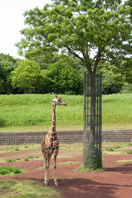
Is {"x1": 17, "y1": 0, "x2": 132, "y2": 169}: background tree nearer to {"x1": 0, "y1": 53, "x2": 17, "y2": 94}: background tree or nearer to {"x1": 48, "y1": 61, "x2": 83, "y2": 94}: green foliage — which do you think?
{"x1": 48, "y1": 61, "x2": 83, "y2": 94}: green foliage

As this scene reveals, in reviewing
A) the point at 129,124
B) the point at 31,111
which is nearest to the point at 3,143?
the point at 31,111

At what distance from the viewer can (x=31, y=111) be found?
35000mm

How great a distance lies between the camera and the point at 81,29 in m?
13.9

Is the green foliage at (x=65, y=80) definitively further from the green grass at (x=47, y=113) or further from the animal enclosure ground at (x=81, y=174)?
the animal enclosure ground at (x=81, y=174)

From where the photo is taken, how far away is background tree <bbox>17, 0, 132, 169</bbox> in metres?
13.8

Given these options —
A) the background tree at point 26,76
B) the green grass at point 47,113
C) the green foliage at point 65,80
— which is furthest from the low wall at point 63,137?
the green foliage at point 65,80

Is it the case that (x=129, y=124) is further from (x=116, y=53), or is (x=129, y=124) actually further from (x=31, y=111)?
(x=116, y=53)

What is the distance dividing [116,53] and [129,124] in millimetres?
16419

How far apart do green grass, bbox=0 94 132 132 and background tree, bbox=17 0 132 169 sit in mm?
14872

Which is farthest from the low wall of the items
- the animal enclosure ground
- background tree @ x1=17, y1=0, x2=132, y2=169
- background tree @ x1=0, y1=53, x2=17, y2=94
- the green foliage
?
background tree @ x1=0, y1=53, x2=17, y2=94

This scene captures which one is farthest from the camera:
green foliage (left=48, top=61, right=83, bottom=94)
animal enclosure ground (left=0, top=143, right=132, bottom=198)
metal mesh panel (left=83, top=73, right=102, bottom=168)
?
green foliage (left=48, top=61, right=83, bottom=94)

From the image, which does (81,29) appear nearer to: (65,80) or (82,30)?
(82,30)

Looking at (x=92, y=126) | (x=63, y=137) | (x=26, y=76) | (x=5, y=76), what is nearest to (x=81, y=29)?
(x=92, y=126)

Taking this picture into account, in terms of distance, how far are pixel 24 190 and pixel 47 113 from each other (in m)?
23.7
